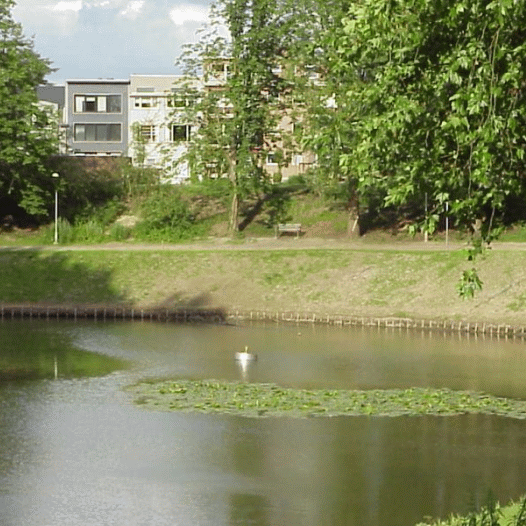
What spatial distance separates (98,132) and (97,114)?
1.86 meters

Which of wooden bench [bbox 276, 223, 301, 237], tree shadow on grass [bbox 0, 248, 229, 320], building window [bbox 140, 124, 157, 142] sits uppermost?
building window [bbox 140, 124, 157, 142]

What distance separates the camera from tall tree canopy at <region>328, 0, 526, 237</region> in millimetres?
17734

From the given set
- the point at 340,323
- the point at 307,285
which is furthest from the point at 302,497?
the point at 307,285

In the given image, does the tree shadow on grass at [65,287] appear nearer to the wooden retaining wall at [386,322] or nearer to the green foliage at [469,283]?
the wooden retaining wall at [386,322]

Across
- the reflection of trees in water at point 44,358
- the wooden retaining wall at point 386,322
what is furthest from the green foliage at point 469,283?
the wooden retaining wall at point 386,322

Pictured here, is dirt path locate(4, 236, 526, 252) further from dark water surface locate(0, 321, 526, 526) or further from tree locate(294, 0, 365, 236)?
dark water surface locate(0, 321, 526, 526)

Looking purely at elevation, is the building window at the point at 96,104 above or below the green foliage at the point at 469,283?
above

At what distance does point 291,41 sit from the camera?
258 ft

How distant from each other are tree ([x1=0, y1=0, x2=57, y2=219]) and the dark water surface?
30407 mm

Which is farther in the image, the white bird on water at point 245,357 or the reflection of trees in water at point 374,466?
the white bird on water at point 245,357

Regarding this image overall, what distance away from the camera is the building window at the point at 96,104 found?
5281 inches

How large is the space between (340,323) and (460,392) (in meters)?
20.4

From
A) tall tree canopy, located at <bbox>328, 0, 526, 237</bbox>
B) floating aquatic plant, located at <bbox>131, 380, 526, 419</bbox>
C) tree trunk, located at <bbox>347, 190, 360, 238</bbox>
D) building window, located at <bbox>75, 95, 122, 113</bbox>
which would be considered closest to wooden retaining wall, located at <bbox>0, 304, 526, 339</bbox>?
tree trunk, located at <bbox>347, 190, 360, 238</bbox>

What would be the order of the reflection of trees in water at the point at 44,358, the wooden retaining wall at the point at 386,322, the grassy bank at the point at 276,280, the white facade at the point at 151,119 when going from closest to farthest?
the reflection of trees in water at the point at 44,358 → the wooden retaining wall at the point at 386,322 → the grassy bank at the point at 276,280 → the white facade at the point at 151,119
